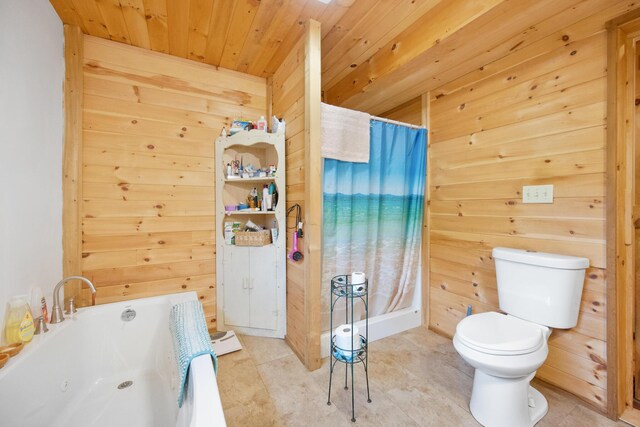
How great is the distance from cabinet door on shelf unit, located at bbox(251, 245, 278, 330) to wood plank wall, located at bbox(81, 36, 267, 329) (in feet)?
1.29

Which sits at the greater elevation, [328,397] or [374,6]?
[374,6]

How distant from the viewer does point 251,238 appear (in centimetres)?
211

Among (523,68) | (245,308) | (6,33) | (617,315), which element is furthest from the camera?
(245,308)

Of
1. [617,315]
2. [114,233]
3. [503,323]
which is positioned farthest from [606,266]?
[114,233]

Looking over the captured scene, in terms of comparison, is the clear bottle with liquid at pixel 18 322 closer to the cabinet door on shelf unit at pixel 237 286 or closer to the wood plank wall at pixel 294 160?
the cabinet door on shelf unit at pixel 237 286

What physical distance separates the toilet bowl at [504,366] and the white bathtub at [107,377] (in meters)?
1.16

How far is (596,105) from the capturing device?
4.49 feet

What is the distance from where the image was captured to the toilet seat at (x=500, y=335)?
1215mm

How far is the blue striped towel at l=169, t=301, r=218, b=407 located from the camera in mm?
1107

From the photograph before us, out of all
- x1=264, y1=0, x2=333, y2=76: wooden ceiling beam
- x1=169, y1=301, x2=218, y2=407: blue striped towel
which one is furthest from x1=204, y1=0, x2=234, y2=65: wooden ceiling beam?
x1=169, y1=301, x2=218, y2=407: blue striped towel

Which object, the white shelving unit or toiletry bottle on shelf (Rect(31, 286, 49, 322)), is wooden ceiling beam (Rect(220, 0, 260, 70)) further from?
toiletry bottle on shelf (Rect(31, 286, 49, 322))

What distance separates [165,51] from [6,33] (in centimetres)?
100

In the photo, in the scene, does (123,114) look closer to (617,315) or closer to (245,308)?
(245,308)

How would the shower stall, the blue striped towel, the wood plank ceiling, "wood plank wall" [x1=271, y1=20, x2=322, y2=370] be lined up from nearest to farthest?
the blue striped towel
the wood plank ceiling
"wood plank wall" [x1=271, y1=20, x2=322, y2=370]
the shower stall
